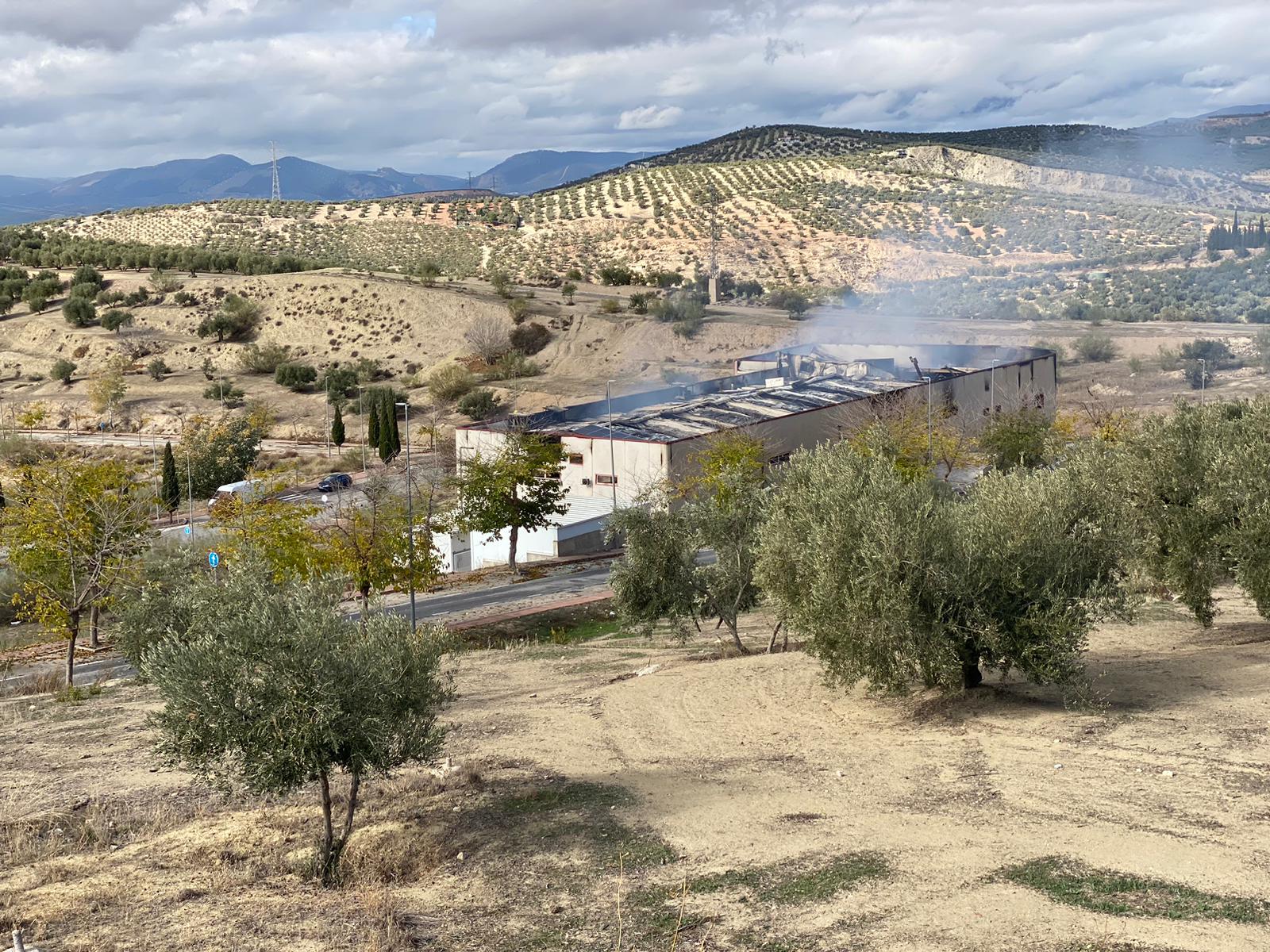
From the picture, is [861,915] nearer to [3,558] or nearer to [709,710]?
[709,710]

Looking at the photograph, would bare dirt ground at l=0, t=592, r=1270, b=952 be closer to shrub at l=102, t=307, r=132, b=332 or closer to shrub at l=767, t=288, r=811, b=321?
shrub at l=767, t=288, r=811, b=321

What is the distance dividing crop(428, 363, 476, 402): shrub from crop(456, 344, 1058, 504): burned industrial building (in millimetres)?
17568

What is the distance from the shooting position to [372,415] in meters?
71.6

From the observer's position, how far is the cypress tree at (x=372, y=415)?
231ft

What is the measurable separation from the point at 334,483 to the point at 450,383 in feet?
58.1

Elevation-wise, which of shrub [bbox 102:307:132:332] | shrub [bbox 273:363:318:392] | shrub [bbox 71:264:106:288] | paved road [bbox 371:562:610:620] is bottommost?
paved road [bbox 371:562:610:620]

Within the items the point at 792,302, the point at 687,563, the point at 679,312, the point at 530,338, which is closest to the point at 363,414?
the point at 530,338

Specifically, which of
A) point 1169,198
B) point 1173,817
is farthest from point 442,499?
point 1169,198

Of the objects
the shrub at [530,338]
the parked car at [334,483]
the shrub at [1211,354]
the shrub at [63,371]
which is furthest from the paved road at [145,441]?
the shrub at [1211,354]

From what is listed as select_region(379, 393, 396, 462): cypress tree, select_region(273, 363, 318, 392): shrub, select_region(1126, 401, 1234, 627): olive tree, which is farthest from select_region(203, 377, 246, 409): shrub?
select_region(1126, 401, 1234, 627): olive tree

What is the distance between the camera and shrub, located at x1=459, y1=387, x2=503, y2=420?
2904 inches

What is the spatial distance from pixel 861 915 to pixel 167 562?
2098 centimetres

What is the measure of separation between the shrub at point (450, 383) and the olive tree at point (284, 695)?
63.0 metres

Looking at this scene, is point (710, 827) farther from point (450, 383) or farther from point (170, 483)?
point (450, 383)
